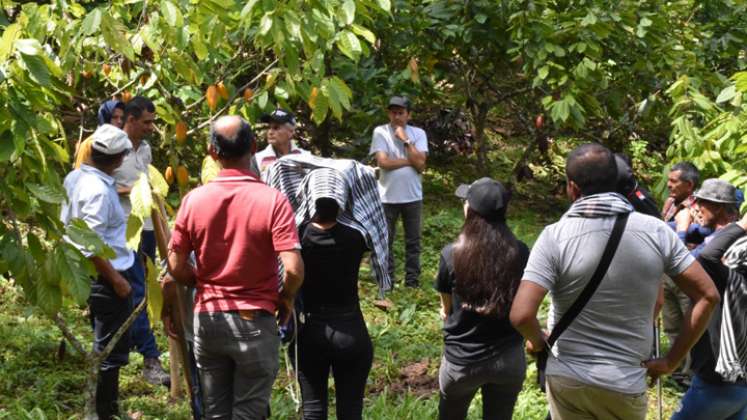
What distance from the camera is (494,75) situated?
413 inches

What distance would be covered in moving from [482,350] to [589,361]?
2.51ft

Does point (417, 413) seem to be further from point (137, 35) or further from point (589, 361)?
point (137, 35)

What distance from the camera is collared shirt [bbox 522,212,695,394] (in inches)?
134

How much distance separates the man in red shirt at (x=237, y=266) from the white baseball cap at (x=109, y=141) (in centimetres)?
107

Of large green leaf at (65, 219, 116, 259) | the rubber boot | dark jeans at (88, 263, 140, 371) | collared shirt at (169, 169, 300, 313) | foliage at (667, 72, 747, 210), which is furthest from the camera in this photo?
foliage at (667, 72, 747, 210)

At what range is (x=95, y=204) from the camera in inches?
187

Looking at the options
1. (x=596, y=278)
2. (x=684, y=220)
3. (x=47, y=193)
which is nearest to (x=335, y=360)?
(x=596, y=278)

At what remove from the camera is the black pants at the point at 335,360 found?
4219mm

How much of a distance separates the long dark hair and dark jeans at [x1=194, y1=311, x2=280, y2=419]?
864 mm

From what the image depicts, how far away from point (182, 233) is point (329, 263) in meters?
0.67

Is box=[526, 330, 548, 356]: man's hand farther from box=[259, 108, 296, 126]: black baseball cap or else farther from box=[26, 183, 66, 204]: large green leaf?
box=[259, 108, 296, 126]: black baseball cap

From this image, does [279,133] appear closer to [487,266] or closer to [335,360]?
[335,360]

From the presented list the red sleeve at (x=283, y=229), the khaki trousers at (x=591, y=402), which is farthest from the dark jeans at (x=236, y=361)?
the khaki trousers at (x=591, y=402)

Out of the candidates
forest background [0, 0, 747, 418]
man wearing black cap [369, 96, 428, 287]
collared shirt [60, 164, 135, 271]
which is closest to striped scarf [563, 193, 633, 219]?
forest background [0, 0, 747, 418]
